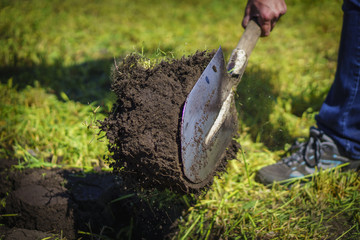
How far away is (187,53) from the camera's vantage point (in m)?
1.47

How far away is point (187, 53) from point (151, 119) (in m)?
0.42

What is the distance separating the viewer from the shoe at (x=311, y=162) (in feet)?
6.70

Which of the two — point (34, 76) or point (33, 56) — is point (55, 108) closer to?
point (34, 76)

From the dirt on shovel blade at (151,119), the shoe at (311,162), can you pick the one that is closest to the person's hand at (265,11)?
the dirt on shovel blade at (151,119)

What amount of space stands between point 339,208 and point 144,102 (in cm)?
143

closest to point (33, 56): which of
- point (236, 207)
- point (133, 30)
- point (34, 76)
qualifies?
point (34, 76)

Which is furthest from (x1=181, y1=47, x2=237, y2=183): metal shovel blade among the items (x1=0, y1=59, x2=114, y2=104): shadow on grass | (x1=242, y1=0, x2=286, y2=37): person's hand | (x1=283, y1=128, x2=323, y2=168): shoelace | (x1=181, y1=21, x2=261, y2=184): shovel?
(x1=0, y1=59, x2=114, y2=104): shadow on grass

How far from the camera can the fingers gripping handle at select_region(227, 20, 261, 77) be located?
160 centimetres

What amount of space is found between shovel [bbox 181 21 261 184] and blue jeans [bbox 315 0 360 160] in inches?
28.9

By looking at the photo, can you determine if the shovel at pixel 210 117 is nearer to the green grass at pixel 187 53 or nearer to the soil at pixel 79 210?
the green grass at pixel 187 53

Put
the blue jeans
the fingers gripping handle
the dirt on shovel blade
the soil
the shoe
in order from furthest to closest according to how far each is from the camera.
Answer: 1. the shoe
2. the blue jeans
3. the soil
4. the fingers gripping handle
5. the dirt on shovel blade

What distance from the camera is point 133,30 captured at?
175 inches

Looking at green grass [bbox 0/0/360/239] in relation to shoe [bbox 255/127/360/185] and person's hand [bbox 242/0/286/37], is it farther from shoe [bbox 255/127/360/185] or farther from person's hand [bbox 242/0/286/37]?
person's hand [bbox 242/0/286/37]

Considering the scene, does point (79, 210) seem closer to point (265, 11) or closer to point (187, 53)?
point (187, 53)
